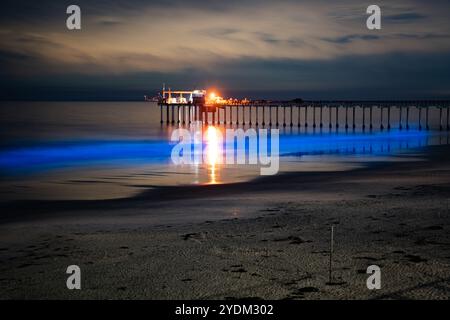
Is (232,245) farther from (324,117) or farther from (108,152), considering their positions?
(324,117)

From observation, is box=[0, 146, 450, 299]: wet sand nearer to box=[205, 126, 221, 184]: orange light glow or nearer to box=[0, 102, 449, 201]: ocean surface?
box=[0, 102, 449, 201]: ocean surface

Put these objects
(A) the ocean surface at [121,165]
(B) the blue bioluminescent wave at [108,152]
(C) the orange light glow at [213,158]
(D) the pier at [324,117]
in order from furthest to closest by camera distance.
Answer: (D) the pier at [324,117] < (B) the blue bioluminescent wave at [108,152] < (C) the orange light glow at [213,158] < (A) the ocean surface at [121,165]

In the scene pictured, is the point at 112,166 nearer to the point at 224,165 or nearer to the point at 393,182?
the point at 224,165

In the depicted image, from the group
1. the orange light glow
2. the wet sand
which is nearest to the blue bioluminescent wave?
the orange light glow

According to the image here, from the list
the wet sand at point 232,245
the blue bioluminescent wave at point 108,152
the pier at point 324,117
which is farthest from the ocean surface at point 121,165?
the pier at point 324,117

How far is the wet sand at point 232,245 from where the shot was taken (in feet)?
26.5

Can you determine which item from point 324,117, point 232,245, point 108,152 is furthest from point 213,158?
point 324,117

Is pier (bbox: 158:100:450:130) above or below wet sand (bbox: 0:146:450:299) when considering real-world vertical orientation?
above

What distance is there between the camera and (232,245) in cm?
1034

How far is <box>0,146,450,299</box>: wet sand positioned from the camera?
808 cm

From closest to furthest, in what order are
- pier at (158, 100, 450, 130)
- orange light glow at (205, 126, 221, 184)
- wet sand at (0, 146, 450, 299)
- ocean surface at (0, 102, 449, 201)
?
1. wet sand at (0, 146, 450, 299)
2. ocean surface at (0, 102, 449, 201)
3. orange light glow at (205, 126, 221, 184)
4. pier at (158, 100, 450, 130)

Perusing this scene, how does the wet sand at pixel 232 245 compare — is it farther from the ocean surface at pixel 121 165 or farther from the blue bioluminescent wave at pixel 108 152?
the blue bioluminescent wave at pixel 108 152
